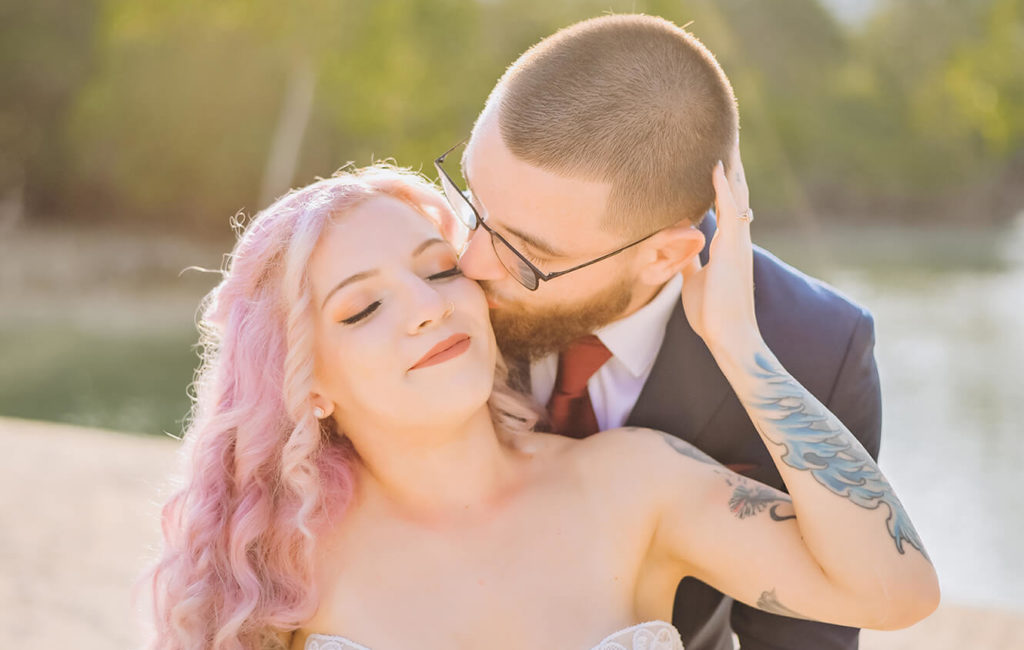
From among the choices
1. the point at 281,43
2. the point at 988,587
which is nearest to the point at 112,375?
the point at 281,43

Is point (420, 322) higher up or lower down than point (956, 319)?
lower down

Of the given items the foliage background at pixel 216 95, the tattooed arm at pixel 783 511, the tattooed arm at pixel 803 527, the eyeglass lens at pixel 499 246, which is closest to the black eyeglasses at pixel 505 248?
the eyeglass lens at pixel 499 246

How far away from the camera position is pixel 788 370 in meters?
2.75

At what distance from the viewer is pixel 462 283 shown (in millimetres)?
2547

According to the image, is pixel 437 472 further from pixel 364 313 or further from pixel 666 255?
pixel 666 255

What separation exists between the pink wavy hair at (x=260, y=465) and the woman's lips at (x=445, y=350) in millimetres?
307

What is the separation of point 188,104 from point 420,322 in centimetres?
1975

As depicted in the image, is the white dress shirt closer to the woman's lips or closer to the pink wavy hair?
the woman's lips

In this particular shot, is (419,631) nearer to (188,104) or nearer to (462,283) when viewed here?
(462,283)

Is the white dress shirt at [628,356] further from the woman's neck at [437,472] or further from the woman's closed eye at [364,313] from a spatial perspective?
the woman's closed eye at [364,313]

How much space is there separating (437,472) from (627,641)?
0.63m

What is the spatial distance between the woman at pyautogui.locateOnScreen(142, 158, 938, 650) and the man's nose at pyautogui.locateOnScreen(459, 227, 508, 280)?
0.05 m

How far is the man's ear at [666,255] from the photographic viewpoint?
2.75 m

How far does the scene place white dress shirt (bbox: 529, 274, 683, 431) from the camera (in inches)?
112
